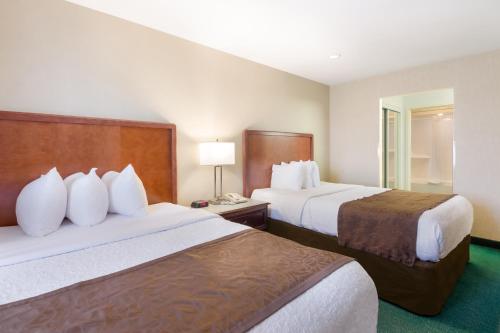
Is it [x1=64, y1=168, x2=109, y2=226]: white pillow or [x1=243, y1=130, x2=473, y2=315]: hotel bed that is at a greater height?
[x1=64, y1=168, x2=109, y2=226]: white pillow

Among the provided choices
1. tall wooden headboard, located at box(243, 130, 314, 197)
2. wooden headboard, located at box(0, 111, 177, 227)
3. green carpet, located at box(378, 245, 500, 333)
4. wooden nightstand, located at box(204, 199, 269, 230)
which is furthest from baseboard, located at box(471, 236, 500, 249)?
wooden headboard, located at box(0, 111, 177, 227)

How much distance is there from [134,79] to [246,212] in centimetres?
160

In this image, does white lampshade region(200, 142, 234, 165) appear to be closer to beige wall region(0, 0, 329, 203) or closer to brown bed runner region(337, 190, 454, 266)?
beige wall region(0, 0, 329, 203)

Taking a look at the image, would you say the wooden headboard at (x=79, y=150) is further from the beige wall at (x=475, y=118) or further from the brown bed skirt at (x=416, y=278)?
the beige wall at (x=475, y=118)

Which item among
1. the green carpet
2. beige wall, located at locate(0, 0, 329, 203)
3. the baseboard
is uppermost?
beige wall, located at locate(0, 0, 329, 203)

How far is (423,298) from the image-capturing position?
195 cm

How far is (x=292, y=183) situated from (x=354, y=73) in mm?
2046

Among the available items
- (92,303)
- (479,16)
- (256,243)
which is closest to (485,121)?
(479,16)

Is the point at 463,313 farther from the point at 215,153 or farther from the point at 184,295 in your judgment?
the point at 215,153

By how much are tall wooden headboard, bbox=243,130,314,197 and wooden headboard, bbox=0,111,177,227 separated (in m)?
0.99

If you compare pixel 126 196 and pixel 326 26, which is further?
pixel 326 26

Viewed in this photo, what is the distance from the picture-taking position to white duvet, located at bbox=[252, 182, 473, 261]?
6.39 ft

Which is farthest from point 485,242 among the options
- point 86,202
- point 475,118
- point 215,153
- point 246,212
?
point 86,202

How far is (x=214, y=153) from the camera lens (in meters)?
2.74
